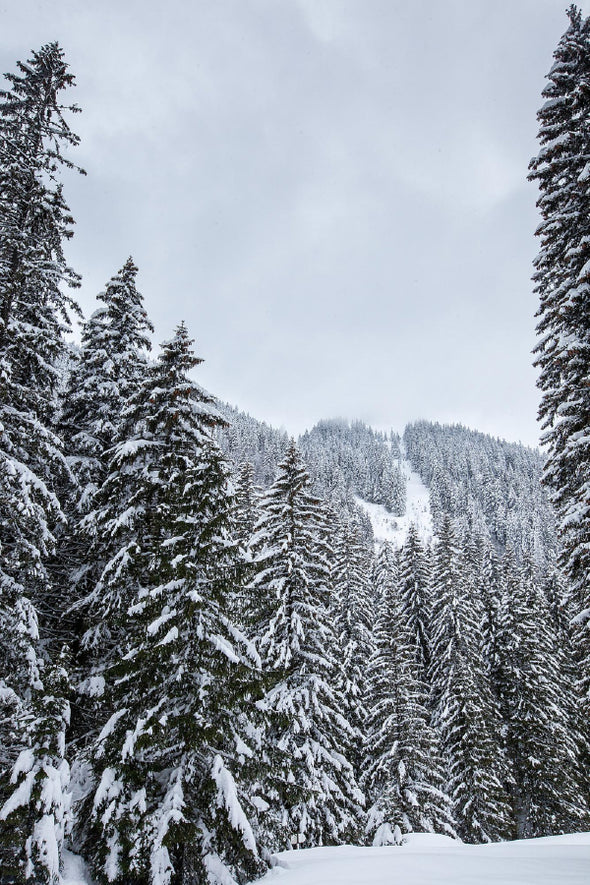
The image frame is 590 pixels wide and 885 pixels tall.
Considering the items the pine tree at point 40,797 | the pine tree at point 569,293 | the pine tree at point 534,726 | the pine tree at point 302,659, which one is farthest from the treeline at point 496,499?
the pine tree at point 40,797

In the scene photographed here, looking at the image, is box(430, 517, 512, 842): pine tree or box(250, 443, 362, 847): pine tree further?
box(430, 517, 512, 842): pine tree

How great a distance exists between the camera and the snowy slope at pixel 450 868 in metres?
6.06

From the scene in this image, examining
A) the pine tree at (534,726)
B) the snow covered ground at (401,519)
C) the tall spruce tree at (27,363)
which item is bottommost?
the pine tree at (534,726)

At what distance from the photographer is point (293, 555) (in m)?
17.9

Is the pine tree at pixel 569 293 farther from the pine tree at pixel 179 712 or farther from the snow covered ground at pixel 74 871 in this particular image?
the snow covered ground at pixel 74 871

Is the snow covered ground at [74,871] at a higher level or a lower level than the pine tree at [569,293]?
lower

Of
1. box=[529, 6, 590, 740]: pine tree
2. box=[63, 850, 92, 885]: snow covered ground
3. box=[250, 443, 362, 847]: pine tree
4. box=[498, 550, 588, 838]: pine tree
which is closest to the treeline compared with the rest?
box=[498, 550, 588, 838]: pine tree

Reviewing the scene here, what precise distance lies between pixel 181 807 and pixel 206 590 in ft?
12.5

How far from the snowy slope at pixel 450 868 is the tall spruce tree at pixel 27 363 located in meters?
6.04

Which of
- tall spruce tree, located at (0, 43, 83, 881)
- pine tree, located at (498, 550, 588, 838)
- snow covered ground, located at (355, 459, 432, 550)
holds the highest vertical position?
snow covered ground, located at (355, 459, 432, 550)

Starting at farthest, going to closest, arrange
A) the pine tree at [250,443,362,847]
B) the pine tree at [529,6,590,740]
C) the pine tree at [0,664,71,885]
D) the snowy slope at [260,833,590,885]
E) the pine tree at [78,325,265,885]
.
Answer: the pine tree at [250,443,362,847] < the pine tree at [529,6,590,740] < the pine tree at [78,325,265,885] < the pine tree at [0,664,71,885] < the snowy slope at [260,833,590,885]

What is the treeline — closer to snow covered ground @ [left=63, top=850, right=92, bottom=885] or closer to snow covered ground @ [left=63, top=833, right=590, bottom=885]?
snow covered ground @ [left=63, top=833, right=590, bottom=885]

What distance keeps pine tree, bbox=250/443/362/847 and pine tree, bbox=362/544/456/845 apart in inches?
66.0

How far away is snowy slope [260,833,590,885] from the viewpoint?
19.9ft
